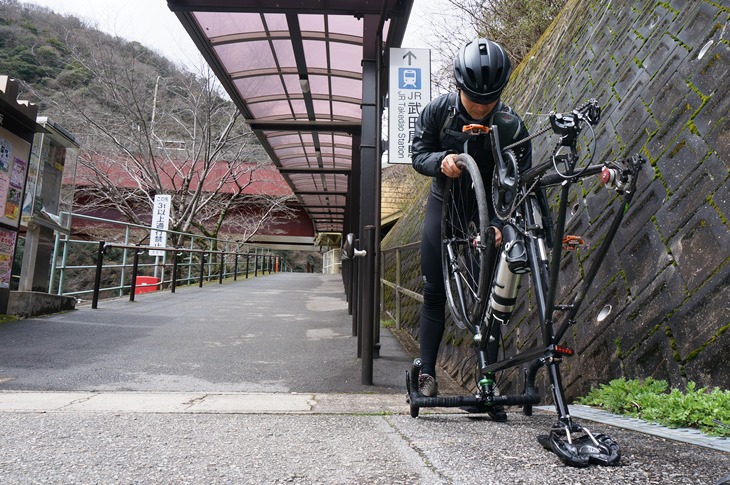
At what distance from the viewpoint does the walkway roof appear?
4191mm

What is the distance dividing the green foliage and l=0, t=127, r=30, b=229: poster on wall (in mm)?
6231

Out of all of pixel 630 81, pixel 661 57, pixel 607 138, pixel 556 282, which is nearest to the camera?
pixel 556 282

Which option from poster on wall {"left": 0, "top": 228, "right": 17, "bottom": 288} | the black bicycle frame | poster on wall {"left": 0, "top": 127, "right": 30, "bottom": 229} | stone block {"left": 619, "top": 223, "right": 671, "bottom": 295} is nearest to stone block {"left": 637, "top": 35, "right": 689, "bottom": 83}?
stone block {"left": 619, "top": 223, "right": 671, "bottom": 295}

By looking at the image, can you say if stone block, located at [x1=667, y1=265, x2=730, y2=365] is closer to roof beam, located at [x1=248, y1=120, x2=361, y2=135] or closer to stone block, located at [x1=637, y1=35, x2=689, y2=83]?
stone block, located at [x1=637, y1=35, x2=689, y2=83]

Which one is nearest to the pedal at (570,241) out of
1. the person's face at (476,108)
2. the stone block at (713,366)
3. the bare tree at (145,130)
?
the stone block at (713,366)

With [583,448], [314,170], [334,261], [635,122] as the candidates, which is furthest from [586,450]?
[334,261]

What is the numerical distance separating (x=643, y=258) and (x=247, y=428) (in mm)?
1847

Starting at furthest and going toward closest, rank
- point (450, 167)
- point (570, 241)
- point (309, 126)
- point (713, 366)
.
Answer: point (309, 126) < point (450, 167) < point (713, 366) < point (570, 241)

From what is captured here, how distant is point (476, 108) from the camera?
2.03 m

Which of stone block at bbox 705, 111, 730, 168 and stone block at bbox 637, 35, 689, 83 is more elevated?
stone block at bbox 637, 35, 689, 83

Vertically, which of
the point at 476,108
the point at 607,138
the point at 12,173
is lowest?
the point at 476,108

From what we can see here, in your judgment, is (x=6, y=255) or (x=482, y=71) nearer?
(x=482, y=71)

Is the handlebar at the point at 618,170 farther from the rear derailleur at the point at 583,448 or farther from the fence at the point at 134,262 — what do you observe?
the fence at the point at 134,262

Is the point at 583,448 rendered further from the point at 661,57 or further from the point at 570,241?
the point at 661,57
